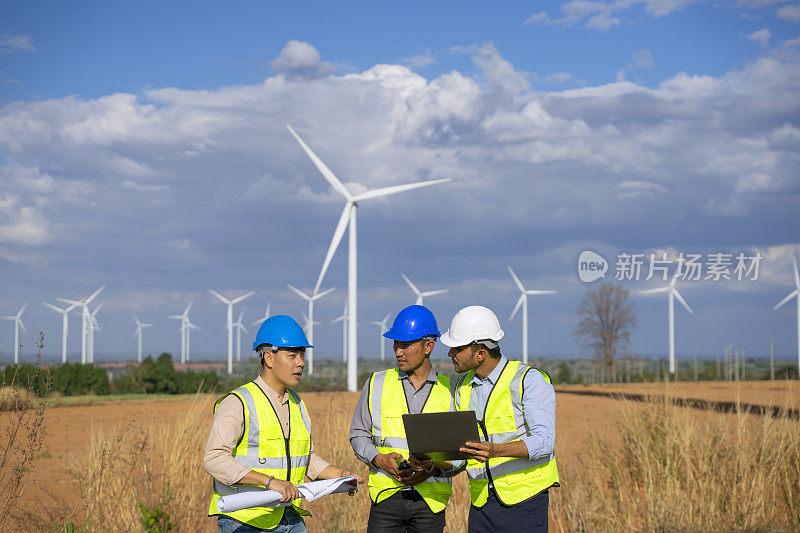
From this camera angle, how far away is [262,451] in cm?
501

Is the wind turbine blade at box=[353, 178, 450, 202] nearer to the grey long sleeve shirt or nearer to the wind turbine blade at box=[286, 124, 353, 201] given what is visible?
the wind turbine blade at box=[286, 124, 353, 201]

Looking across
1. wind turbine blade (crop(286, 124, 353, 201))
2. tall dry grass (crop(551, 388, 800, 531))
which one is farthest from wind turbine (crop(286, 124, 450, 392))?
tall dry grass (crop(551, 388, 800, 531))

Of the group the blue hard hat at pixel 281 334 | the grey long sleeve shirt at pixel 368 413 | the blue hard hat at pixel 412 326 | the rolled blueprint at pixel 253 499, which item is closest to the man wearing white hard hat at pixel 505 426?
the blue hard hat at pixel 412 326

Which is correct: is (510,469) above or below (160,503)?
above

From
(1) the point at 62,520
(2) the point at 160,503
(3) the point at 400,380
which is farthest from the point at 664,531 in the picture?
(1) the point at 62,520

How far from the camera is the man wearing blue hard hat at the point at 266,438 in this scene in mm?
4820

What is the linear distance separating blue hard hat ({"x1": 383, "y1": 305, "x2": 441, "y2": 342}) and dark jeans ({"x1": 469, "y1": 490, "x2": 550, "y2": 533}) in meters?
1.34

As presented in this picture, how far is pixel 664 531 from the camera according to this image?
7863 millimetres

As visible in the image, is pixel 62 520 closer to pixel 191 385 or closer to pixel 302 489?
pixel 302 489

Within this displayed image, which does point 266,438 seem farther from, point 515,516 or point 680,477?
point 680,477

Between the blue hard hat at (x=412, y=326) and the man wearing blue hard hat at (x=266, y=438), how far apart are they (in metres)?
0.93

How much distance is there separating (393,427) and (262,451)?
1.31 m

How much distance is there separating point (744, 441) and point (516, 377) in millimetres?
8474

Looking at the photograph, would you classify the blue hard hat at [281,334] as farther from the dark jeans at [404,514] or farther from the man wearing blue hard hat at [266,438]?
the dark jeans at [404,514]
